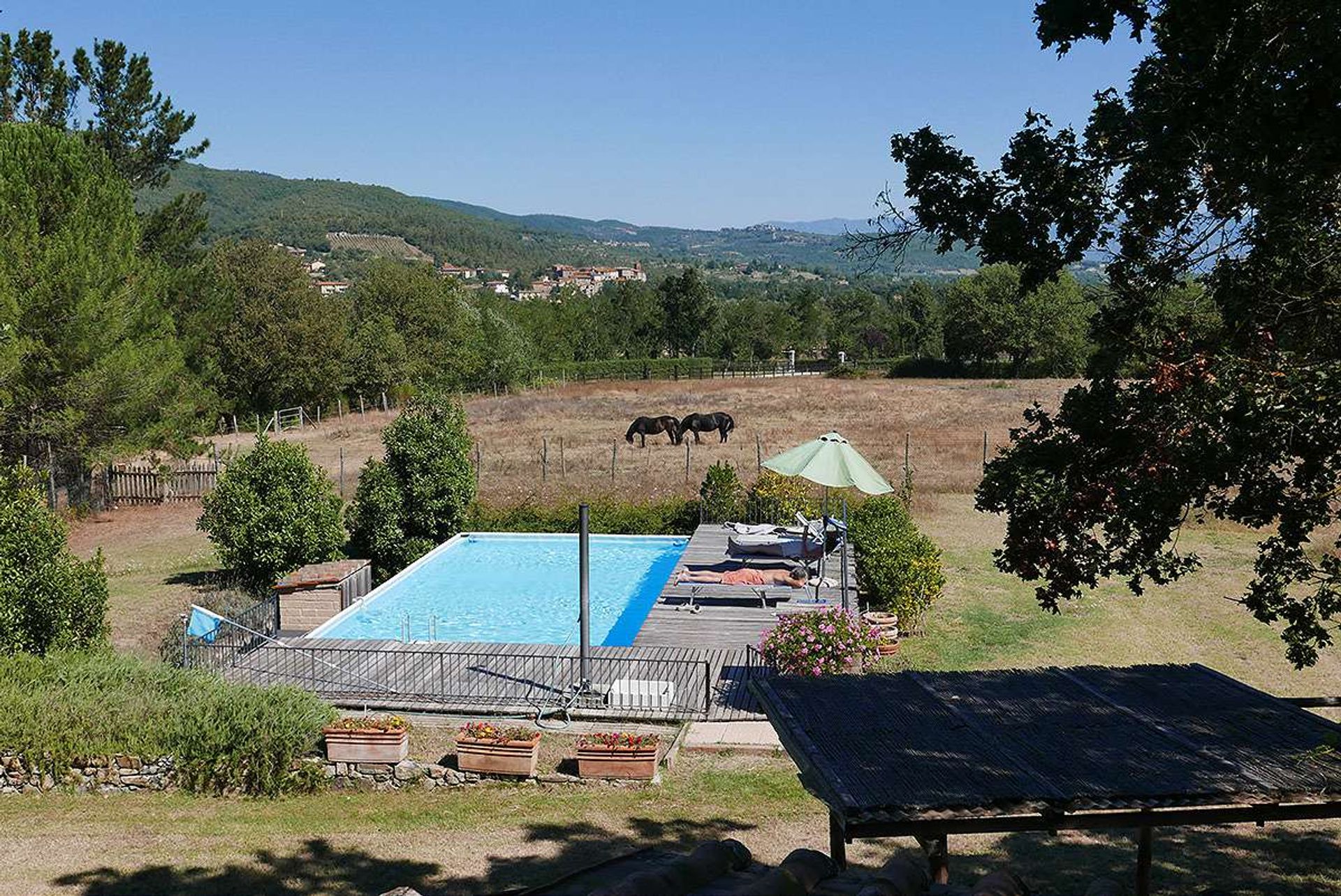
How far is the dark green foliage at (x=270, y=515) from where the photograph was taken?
17.4 m

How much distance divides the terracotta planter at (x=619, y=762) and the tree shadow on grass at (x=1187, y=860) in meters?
2.84

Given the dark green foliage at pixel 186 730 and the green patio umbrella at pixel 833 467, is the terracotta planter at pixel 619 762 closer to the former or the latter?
the dark green foliage at pixel 186 730

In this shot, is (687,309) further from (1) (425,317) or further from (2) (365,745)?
(2) (365,745)

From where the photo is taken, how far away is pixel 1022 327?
69188mm

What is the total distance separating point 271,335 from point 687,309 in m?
38.4

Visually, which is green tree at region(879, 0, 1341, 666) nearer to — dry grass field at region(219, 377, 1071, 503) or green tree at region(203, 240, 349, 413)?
dry grass field at region(219, 377, 1071, 503)

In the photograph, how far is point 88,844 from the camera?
9086 mm

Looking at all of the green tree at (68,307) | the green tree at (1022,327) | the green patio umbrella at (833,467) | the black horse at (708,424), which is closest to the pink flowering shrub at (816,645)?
the green patio umbrella at (833,467)

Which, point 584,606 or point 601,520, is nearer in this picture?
point 584,606

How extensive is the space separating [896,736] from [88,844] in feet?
22.1

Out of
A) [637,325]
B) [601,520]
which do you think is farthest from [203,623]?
[637,325]

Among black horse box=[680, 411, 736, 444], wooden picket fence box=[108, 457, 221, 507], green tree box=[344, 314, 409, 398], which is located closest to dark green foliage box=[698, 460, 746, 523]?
black horse box=[680, 411, 736, 444]

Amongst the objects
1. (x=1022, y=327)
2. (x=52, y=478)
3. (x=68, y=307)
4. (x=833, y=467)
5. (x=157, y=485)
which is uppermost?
(x=1022, y=327)

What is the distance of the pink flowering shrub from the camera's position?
12562mm
